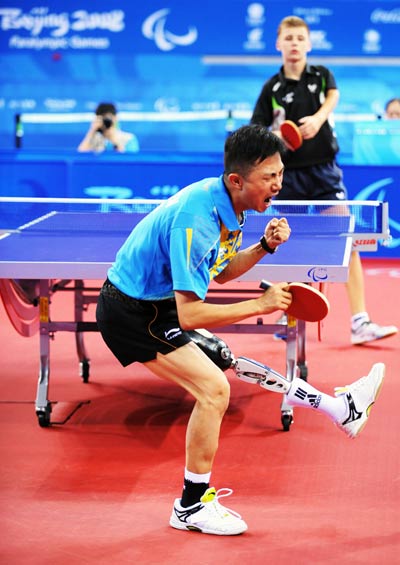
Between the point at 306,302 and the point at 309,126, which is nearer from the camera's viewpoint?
the point at 306,302

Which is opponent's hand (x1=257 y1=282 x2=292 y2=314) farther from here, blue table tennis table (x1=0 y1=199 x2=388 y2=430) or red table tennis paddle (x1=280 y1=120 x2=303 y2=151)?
red table tennis paddle (x1=280 y1=120 x2=303 y2=151)

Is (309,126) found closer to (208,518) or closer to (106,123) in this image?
(208,518)

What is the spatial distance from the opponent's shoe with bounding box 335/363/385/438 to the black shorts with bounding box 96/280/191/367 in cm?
77

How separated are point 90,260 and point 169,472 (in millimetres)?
1059

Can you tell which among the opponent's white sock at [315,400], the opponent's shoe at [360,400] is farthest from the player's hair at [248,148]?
the opponent's shoe at [360,400]

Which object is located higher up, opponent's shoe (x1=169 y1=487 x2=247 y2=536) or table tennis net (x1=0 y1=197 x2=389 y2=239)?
table tennis net (x1=0 y1=197 x2=389 y2=239)

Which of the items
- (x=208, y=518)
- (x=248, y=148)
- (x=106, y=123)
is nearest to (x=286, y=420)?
(x=208, y=518)

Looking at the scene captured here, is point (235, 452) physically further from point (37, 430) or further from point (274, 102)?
point (274, 102)

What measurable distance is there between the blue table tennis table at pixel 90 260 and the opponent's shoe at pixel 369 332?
868 millimetres

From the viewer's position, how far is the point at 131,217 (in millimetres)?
6516

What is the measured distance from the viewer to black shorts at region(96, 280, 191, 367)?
4008mm

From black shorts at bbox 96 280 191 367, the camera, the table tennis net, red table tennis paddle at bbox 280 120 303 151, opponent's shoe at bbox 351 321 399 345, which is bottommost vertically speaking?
opponent's shoe at bbox 351 321 399 345

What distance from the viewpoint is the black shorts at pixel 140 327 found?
401 centimetres

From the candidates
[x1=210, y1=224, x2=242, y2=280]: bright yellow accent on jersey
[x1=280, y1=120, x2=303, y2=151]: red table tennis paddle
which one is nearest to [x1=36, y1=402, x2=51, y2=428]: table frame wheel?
[x1=210, y1=224, x2=242, y2=280]: bright yellow accent on jersey
